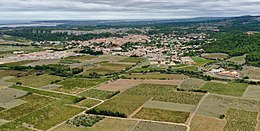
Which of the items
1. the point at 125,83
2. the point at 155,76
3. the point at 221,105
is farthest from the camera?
the point at 155,76

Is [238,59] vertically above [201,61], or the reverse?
[238,59]

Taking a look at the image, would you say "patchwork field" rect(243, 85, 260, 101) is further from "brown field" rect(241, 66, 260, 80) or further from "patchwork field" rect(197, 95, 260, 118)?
"brown field" rect(241, 66, 260, 80)

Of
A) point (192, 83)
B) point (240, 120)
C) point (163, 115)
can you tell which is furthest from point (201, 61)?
point (240, 120)

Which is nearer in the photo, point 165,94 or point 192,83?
point 165,94

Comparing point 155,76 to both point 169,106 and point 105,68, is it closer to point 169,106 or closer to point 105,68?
point 105,68

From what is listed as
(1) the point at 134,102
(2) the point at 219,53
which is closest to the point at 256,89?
(1) the point at 134,102

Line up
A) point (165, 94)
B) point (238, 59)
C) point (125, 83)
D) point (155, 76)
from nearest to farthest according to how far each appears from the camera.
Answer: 1. point (165, 94)
2. point (125, 83)
3. point (155, 76)
4. point (238, 59)
